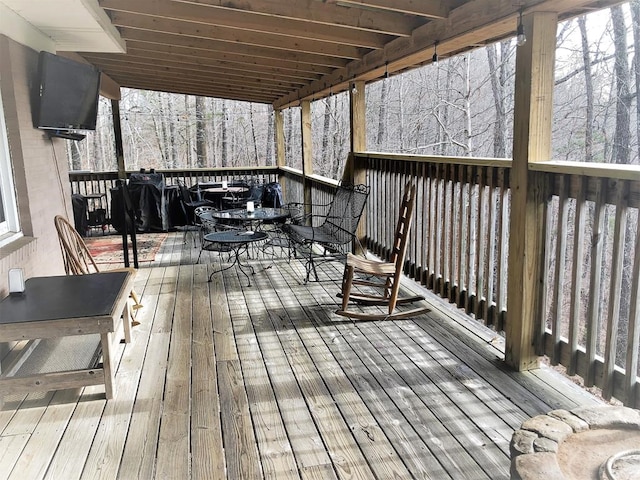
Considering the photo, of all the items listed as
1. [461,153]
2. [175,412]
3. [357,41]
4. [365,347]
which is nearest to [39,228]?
[175,412]

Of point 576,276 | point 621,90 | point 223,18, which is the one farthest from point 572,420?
point 621,90

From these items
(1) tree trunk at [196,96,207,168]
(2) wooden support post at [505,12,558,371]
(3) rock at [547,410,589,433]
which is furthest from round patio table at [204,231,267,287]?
(1) tree trunk at [196,96,207,168]

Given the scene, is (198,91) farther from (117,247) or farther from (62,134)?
(62,134)

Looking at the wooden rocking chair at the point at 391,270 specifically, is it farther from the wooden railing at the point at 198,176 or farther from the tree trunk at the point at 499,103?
the tree trunk at the point at 499,103

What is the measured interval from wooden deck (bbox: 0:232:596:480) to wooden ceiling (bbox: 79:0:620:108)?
2.06m

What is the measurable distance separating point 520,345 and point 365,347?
990 mm

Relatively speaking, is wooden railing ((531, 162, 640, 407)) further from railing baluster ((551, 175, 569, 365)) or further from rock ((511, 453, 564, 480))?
rock ((511, 453, 564, 480))

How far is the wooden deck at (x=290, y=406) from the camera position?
7.06ft

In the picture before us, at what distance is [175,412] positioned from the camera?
2.59m

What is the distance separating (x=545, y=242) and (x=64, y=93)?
12.1 ft

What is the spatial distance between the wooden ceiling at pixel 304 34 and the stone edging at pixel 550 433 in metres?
2.00

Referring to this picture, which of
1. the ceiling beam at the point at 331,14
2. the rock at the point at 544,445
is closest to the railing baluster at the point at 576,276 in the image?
the rock at the point at 544,445

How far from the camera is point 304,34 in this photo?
4277 mm

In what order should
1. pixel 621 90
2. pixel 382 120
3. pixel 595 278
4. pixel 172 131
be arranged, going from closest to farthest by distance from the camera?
pixel 595 278, pixel 621 90, pixel 382 120, pixel 172 131
